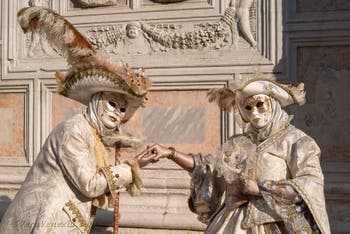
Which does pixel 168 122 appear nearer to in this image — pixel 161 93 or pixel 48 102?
pixel 161 93

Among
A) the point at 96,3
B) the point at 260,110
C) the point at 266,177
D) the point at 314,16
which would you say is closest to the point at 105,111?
the point at 260,110

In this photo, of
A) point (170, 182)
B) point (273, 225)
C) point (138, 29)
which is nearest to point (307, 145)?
point (273, 225)

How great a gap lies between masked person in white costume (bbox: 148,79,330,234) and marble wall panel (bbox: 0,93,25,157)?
8.10 ft

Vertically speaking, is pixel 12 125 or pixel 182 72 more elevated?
pixel 182 72

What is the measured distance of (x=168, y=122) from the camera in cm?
620

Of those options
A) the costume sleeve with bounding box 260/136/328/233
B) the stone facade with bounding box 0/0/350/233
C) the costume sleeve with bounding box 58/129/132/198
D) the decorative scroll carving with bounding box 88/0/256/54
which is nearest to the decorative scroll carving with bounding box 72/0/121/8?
the stone facade with bounding box 0/0/350/233

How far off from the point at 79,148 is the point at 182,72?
6.95 ft

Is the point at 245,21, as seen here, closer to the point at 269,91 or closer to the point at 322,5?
the point at 322,5

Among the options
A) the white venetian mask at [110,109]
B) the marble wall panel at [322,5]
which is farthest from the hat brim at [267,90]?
the marble wall panel at [322,5]

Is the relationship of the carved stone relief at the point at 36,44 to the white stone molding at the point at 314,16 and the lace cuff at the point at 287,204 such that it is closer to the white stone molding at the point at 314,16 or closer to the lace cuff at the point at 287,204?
the white stone molding at the point at 314,16

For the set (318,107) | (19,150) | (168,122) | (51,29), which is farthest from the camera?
(19,150)

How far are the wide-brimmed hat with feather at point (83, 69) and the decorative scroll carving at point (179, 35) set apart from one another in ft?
5.93

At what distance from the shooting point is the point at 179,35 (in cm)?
620

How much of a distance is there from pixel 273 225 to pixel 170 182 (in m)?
1.94
